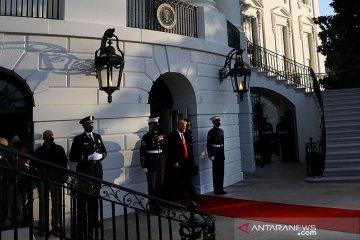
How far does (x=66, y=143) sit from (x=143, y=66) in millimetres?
2425

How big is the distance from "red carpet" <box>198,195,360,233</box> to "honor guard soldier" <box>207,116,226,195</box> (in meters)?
0.69

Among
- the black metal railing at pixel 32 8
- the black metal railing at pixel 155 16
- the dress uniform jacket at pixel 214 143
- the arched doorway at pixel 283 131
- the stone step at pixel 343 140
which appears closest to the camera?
the black metal railing at pixel 32 8

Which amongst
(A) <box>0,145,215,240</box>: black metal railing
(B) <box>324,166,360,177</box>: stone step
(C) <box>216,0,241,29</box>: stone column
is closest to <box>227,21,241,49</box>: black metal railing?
(C) <box>216,0,241,29</box>: stone column

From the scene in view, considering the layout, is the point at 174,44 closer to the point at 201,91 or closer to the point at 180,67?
the point at 180,67

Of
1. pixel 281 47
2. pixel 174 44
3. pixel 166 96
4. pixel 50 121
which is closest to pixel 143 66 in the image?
pixel 174 44

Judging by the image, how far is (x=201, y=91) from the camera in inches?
344

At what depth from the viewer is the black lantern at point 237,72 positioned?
28.9 feet

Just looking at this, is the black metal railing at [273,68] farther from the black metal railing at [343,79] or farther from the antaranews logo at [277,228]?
the antaranews logo at [277,228]

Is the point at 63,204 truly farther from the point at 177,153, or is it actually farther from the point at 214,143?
the point at 214,143

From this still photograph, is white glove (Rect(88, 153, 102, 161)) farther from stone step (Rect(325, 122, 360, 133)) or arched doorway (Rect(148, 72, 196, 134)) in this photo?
stone step (Rect(325, 122, 360, 133))

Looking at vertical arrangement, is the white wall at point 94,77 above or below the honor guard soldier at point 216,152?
above

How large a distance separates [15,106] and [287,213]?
18.4 feet

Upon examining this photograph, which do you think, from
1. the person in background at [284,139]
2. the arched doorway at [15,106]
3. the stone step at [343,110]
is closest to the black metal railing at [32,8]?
the arched doorway at [15,106]

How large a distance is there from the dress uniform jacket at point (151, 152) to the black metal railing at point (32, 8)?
317 centimetres
